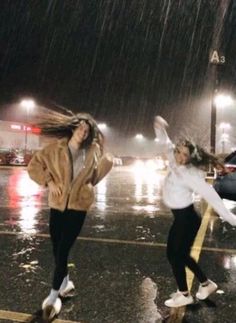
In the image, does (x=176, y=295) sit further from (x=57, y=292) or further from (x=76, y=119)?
(x=76, y=119)

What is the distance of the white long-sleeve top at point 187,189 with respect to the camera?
4.27 m

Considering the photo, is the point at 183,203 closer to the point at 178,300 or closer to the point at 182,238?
the point at 182,238

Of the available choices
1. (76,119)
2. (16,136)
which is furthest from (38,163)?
(16,136)

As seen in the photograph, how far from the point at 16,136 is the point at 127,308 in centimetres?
6775

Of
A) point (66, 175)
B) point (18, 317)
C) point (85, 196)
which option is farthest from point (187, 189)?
point (18, 317)

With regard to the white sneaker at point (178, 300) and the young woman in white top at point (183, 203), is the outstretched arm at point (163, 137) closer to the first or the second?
the young woman in white top at point (183, 203)

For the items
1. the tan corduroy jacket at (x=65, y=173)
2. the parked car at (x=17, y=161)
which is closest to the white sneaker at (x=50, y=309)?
the tan corduroy jacket at (x=65, y=173)

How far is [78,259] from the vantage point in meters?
6.09

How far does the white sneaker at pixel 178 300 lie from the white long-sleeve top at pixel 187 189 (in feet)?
2.79

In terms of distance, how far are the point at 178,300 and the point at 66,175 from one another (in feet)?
5.34

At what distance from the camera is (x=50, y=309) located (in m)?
4.09

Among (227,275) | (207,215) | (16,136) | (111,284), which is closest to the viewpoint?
(111,284)

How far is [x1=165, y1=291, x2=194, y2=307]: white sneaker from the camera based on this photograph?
4.35 m

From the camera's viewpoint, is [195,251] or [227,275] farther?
[195,251]
